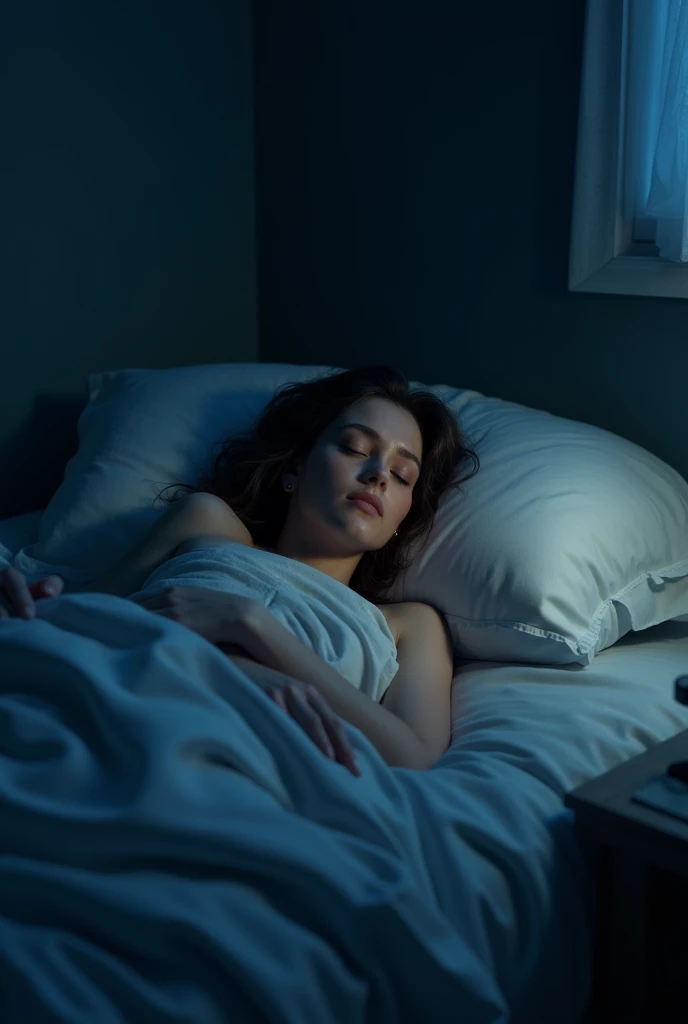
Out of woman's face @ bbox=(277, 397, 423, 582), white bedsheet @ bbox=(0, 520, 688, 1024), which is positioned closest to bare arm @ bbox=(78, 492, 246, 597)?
woman's face @ bbox=(277, 397, 423, 582)

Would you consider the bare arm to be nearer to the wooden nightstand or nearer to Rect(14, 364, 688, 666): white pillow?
Rect(14, 364, 688, 666): white pillow

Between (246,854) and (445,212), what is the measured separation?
1.56 m

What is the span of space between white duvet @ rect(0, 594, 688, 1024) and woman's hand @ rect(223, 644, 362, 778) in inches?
1.0

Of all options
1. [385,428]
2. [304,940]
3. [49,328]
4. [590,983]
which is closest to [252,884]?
[304,940]

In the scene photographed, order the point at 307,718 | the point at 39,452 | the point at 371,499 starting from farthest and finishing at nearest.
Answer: the point at 39,452 → the point at 371,499 → the point at 307,718

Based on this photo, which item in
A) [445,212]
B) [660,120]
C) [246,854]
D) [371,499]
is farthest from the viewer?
[445,212]

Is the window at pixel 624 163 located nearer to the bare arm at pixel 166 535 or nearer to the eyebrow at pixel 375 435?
the eyebrow at pixel 375 435

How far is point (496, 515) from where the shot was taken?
5.32 feet

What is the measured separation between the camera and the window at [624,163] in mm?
1774

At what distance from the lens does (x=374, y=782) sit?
3.67 ft

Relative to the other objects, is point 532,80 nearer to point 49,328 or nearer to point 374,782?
point 49,328

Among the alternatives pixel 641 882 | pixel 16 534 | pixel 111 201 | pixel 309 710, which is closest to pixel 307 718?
pixel 309 710

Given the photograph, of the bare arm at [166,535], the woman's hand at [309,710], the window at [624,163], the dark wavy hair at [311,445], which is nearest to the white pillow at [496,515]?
the dark wavy hair at [311,445]

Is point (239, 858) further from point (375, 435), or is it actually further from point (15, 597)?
point (375, 435)
